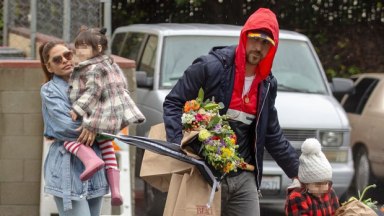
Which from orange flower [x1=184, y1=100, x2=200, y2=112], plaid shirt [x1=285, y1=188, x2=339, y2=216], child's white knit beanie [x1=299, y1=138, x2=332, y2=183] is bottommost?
plaid shirt [x1=285, y1=188, x2=339, y2=216]

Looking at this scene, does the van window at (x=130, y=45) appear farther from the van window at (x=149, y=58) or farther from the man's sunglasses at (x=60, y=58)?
the man's sunglasses at (x=60, y=58)

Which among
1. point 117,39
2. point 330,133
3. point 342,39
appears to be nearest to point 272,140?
point 330,133

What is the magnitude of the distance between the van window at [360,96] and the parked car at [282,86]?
234cm

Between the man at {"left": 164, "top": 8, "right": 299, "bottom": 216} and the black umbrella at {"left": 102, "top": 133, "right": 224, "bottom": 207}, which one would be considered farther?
the man at {"left": 164, "top": 8, "right": 299, "bottom": 216}

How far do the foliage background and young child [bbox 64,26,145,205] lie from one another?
1204 centimetres

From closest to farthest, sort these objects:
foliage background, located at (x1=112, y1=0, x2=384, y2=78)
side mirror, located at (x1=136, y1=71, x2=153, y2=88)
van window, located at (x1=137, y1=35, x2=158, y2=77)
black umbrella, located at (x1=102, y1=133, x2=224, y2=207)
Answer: black umbrella, located at (x1=102, y1=133, x2=224, y2=207) < side mirror, located at (x1=136, y1=71, x2=153, y2=88) < van window, located at (x1=137, y1=35, x2=158, y2=77) < foliage background, located at (x1=112, y1=0, x2=384, y2=78)

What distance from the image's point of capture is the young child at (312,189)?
6410mm

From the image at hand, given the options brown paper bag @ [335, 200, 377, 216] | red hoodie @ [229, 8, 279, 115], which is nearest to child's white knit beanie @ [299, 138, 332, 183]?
brown paper bag @ [335, 200, 377, 216]

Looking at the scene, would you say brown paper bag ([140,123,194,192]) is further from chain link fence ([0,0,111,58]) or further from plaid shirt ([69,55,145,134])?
chain link fence ([0,0,111,58])

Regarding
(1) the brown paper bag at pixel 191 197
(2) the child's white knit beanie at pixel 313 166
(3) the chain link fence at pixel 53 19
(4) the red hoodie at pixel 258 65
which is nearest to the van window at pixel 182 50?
(3) the chain link fence at pixel 53 19

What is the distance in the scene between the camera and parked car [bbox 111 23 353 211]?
1055cm

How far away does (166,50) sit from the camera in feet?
37.1

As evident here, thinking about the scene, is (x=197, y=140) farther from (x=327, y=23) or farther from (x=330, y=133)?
(x=327, y=23)

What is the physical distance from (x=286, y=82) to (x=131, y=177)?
2.90 meters
